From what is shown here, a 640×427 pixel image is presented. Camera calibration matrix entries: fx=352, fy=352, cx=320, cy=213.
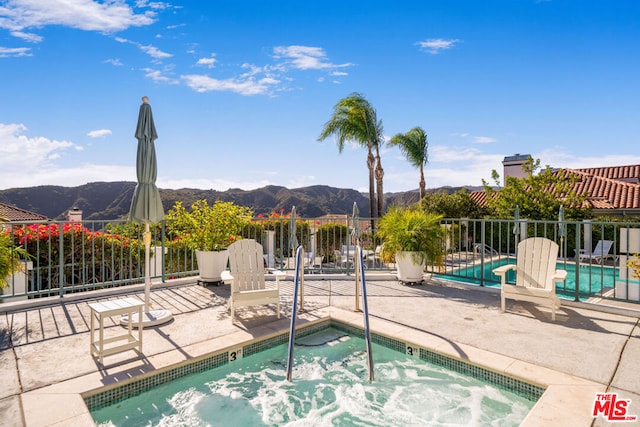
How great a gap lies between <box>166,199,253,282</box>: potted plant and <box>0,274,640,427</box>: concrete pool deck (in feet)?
1.76

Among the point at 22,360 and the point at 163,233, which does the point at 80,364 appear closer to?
the point at 22,360

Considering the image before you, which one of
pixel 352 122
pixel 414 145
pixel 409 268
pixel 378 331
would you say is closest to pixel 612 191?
pixel 414 145

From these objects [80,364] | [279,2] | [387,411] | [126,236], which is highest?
[279,2]

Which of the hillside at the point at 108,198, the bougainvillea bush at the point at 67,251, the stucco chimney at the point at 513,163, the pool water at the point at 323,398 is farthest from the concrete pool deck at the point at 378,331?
the stucco chimney at the point at 513,163

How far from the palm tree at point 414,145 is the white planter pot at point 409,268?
16.6 metres

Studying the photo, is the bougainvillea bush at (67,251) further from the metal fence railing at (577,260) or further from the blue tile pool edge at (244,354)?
the metal fence railing at (577,260)

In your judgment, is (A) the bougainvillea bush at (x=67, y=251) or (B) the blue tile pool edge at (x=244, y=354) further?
(A) the bougainvillea bush at (x=67, y=251)

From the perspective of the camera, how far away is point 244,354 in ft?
12.6

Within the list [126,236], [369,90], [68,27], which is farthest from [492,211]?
[68,27]

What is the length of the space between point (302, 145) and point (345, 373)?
19.3 metres

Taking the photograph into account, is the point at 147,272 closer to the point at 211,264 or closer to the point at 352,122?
the point at 211,264

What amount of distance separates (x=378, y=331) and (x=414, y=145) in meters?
20.4

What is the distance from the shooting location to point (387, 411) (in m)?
2.94

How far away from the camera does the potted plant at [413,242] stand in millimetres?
6656
